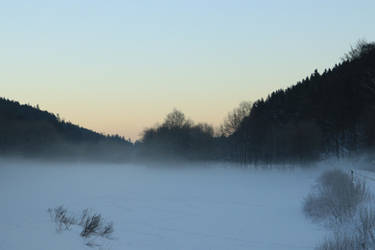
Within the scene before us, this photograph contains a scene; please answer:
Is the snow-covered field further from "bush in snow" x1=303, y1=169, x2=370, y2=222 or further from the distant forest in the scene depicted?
the distant forest

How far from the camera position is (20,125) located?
11712 cm

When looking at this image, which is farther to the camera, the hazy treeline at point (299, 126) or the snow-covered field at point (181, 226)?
the hazy treeline at point (299, 126)

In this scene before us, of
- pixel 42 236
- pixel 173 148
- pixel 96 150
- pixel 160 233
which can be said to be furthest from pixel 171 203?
pixel 96 150

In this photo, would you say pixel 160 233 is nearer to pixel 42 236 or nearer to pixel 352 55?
pixel 42 236

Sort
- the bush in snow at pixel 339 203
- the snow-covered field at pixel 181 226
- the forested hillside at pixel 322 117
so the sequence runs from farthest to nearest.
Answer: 1. the forested hillside at pixel 322 117
2. the bush in snow at pixel 339 203
3. the snow-covered field at pixel 181 226

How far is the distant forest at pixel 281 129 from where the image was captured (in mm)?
62250

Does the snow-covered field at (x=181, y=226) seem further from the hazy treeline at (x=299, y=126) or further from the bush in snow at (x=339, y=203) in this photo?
the hazy treeline at (x=299, y=126)

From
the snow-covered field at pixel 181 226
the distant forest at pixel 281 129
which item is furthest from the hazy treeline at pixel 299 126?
the snow-covered field at pixel 181 226

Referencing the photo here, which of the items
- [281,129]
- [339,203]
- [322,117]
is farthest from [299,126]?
[339,203]

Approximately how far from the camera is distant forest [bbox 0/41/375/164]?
6225 centimetres

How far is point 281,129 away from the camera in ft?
264

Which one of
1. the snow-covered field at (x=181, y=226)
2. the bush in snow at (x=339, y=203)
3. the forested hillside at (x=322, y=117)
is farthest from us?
the forested hillside at (x=322, y=117)

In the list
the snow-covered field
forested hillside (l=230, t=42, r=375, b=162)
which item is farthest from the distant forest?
the snow-covered field

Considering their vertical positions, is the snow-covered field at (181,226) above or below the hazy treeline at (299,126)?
below
